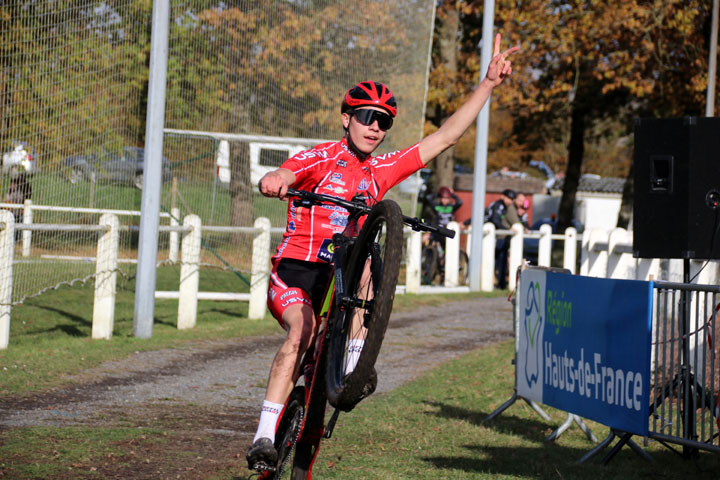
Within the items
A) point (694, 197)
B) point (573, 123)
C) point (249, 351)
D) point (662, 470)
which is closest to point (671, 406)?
point (662, 470)

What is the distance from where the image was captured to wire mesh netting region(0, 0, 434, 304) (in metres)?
10.8

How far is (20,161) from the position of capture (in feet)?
35.8

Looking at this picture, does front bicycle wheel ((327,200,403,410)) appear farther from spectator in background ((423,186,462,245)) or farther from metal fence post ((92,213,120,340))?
spectator in background ((423,186,462,245))

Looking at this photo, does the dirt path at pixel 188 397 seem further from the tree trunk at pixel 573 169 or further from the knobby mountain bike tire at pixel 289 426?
the tree trunk at pixel 573 169

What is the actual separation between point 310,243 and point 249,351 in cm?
Answer: 669

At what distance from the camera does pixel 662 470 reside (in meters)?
6.87

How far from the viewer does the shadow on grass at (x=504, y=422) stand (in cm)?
817

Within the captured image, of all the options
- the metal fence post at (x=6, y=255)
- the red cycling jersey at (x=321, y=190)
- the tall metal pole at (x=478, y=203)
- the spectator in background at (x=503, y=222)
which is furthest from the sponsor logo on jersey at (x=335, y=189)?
the spectator in background at (x=503, y=222)

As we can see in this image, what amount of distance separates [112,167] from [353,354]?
26.8 ft

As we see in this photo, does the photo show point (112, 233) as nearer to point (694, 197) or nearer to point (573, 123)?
point (694, 197)

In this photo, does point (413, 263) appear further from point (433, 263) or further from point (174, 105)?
point (174, 105)

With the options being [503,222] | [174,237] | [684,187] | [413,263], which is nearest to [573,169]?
[503,222]

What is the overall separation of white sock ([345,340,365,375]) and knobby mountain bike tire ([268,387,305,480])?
1.64 ft

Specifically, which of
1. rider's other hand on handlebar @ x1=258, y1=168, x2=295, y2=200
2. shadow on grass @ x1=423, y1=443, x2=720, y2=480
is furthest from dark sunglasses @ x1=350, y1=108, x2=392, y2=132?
shadow on grass @ x1=423, y1=443, x2=720, y2=480
